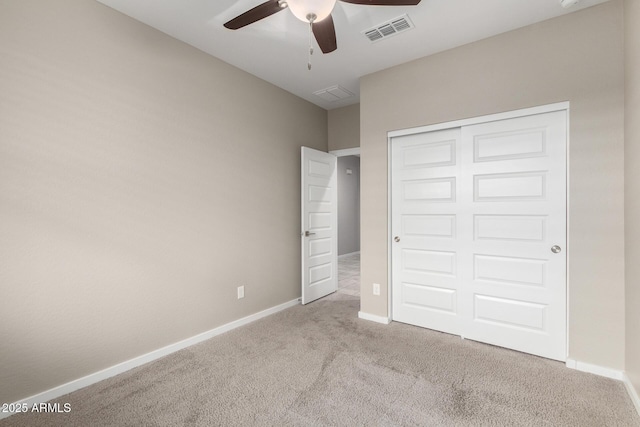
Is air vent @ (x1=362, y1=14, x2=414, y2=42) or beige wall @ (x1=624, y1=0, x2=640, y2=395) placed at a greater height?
air vent @ (x1=362, y1=14, x2=414, y2=42)

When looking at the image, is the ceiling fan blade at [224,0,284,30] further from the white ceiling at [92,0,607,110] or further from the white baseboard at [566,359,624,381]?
the white baseboard at [566,359,624,381]

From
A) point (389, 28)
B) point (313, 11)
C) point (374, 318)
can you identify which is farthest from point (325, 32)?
point (374, 318)

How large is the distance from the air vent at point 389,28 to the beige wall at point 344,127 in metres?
1.55

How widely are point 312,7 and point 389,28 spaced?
117cm

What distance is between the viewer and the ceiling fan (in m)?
1.59

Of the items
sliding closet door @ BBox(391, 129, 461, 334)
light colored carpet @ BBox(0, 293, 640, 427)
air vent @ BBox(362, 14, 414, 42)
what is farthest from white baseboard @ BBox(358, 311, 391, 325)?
air vent @ BBox(362, 14, 414, 42)

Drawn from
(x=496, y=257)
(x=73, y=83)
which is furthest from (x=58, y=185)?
(x=496, y=257)

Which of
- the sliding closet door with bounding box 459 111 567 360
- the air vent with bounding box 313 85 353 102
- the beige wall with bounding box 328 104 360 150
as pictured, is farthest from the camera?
the beige wall with bounding box 328 104 360 150

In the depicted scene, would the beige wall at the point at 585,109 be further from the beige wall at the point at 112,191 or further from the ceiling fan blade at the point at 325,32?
the beige wall at the point at 112,191

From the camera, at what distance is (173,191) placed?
2.61 meters

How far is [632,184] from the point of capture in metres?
1.91

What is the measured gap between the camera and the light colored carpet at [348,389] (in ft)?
5.72

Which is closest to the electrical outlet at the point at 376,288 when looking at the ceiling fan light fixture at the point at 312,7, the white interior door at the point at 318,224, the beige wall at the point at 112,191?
the white interior door at the point at 318,224

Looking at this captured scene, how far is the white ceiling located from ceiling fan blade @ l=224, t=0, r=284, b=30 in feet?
1.11
